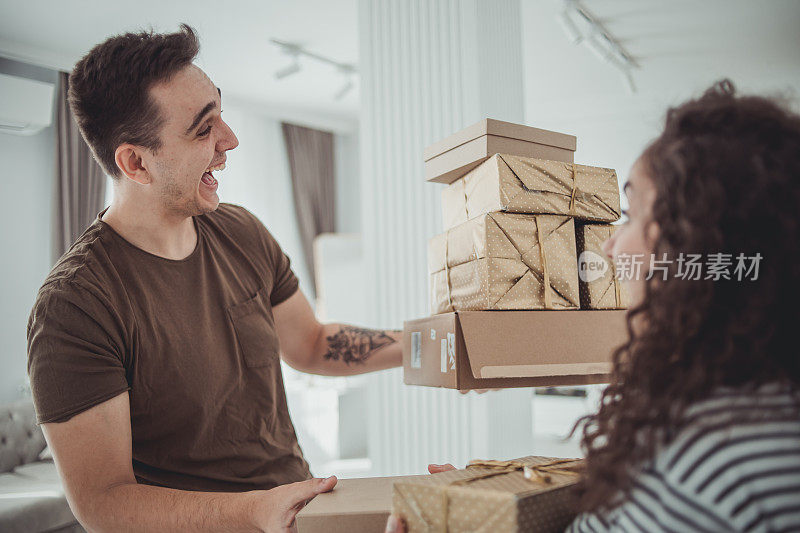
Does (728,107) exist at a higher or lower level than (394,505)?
higher

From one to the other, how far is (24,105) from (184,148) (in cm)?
316

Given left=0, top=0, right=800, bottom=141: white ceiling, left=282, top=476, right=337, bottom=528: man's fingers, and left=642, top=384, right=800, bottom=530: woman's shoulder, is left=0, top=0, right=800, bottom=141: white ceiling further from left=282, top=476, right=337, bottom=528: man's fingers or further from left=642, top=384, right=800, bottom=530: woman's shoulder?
left=642, top=384, right=800, bottom=530: woman's shoulder

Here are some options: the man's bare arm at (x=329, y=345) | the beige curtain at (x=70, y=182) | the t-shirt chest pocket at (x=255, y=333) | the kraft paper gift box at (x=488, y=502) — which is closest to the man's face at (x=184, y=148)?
the t-shirt chest pocket at (x=255, y=333)

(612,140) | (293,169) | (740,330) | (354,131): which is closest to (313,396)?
(293,169)

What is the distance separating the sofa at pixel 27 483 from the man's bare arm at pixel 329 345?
2038 mm

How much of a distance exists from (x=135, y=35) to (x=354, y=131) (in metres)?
4.89

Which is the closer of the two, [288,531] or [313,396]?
[288,531]

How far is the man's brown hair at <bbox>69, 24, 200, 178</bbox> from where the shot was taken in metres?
1.23

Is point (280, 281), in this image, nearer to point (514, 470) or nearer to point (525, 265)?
point (525, 265)

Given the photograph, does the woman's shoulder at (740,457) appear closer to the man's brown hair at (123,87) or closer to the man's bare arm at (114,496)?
the man's bare arm at (114,496)

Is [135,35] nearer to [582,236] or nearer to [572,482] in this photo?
[582,236]

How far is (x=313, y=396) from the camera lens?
16.1 ft

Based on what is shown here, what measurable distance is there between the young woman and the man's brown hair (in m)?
1.00

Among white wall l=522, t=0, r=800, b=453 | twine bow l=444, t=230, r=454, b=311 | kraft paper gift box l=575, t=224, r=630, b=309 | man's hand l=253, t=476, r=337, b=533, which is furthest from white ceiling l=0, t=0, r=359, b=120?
man's hand l=253, t=476, r=337, b=533
